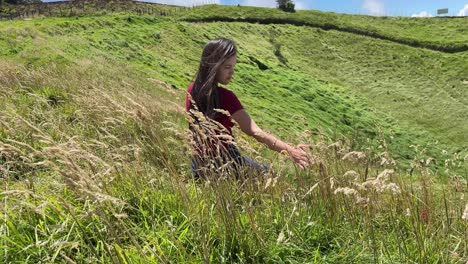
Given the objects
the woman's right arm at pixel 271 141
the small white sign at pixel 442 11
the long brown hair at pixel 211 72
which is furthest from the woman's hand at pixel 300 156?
the small white sign at pixel 442 11

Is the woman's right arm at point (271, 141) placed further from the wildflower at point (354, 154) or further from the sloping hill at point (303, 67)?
the sloping hill at point (303, 67)

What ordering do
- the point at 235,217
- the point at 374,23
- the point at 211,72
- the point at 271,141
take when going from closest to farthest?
the point at 235,217, the point at 271,141, the point at 211,72, the point at 374,23

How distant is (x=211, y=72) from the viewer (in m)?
4.42

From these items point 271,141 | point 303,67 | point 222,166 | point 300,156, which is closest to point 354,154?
point 300,156

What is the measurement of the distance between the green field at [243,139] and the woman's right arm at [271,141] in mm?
181

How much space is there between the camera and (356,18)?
56.8 metres

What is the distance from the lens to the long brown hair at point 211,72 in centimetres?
441

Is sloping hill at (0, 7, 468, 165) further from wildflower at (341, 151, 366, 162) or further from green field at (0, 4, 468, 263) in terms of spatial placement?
wildflower at (341, 151, 366, 162)

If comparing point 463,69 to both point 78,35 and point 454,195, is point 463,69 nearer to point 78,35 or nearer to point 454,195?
point 78,35

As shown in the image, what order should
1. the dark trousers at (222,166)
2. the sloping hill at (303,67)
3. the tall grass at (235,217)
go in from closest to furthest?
the tall grass at (235,217)
the dark trousers at (222,166)
the sloping hill at (303,67)

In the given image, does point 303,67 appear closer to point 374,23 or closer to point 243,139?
point 374,23

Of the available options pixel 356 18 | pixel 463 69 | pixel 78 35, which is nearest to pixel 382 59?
pixel 463 69

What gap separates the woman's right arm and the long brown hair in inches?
11.5

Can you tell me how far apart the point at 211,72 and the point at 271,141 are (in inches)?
40.3
